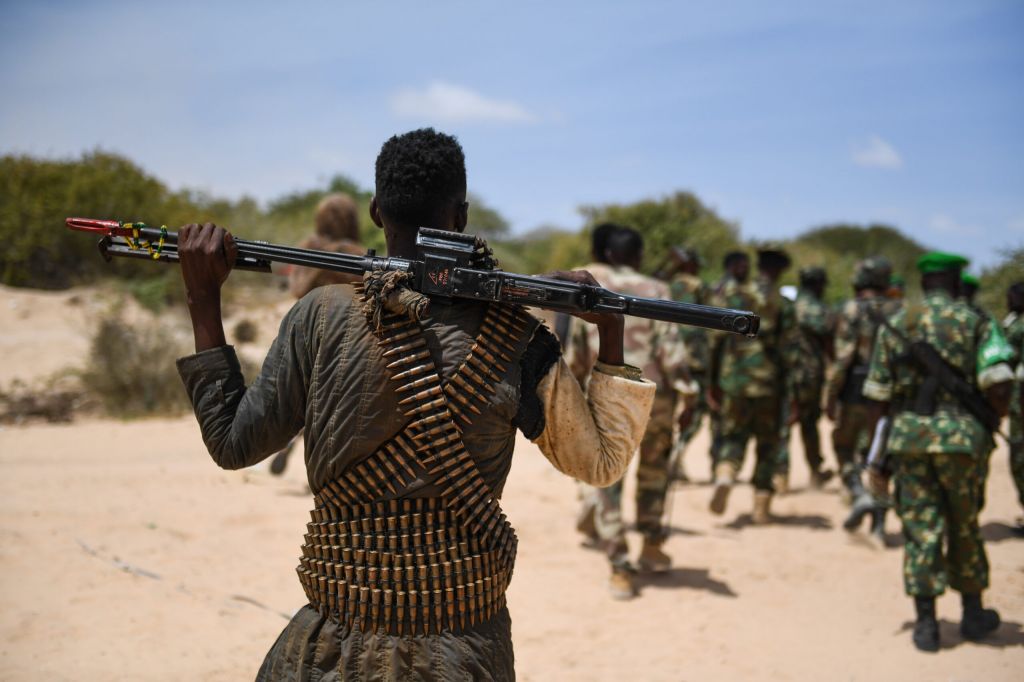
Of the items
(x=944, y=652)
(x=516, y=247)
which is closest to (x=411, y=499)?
(x=944, y=652)

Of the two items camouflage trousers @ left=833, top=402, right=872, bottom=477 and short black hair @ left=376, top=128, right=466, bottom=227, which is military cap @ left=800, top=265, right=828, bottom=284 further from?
short black hair @ left=376, top=128, right=466, bottom=227

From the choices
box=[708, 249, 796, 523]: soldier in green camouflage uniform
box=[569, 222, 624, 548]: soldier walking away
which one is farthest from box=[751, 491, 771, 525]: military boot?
box=[569, 222, 624, 548]: soldier walking away

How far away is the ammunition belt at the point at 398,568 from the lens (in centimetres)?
207

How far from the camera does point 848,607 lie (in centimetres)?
Result: 617

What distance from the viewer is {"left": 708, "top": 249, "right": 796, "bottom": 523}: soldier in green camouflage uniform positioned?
321 inches

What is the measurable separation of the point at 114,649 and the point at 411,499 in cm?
331

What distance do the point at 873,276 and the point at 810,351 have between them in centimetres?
105

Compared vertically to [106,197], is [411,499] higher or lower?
lower

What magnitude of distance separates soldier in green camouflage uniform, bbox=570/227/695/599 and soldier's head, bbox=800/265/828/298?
3.66m

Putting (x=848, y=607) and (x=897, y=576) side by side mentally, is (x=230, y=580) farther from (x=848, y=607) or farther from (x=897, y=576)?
(x=897, y=576)

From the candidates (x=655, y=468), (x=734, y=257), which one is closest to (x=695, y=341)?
(x=734, y=257)

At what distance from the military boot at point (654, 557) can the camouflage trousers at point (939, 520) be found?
1925mm

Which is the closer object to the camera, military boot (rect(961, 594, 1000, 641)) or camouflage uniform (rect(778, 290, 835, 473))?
military boot (rect(961, 594, 1000, 641))

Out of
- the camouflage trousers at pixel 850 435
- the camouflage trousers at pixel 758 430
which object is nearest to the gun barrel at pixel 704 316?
the camouflage trousers at pixel 758 430
